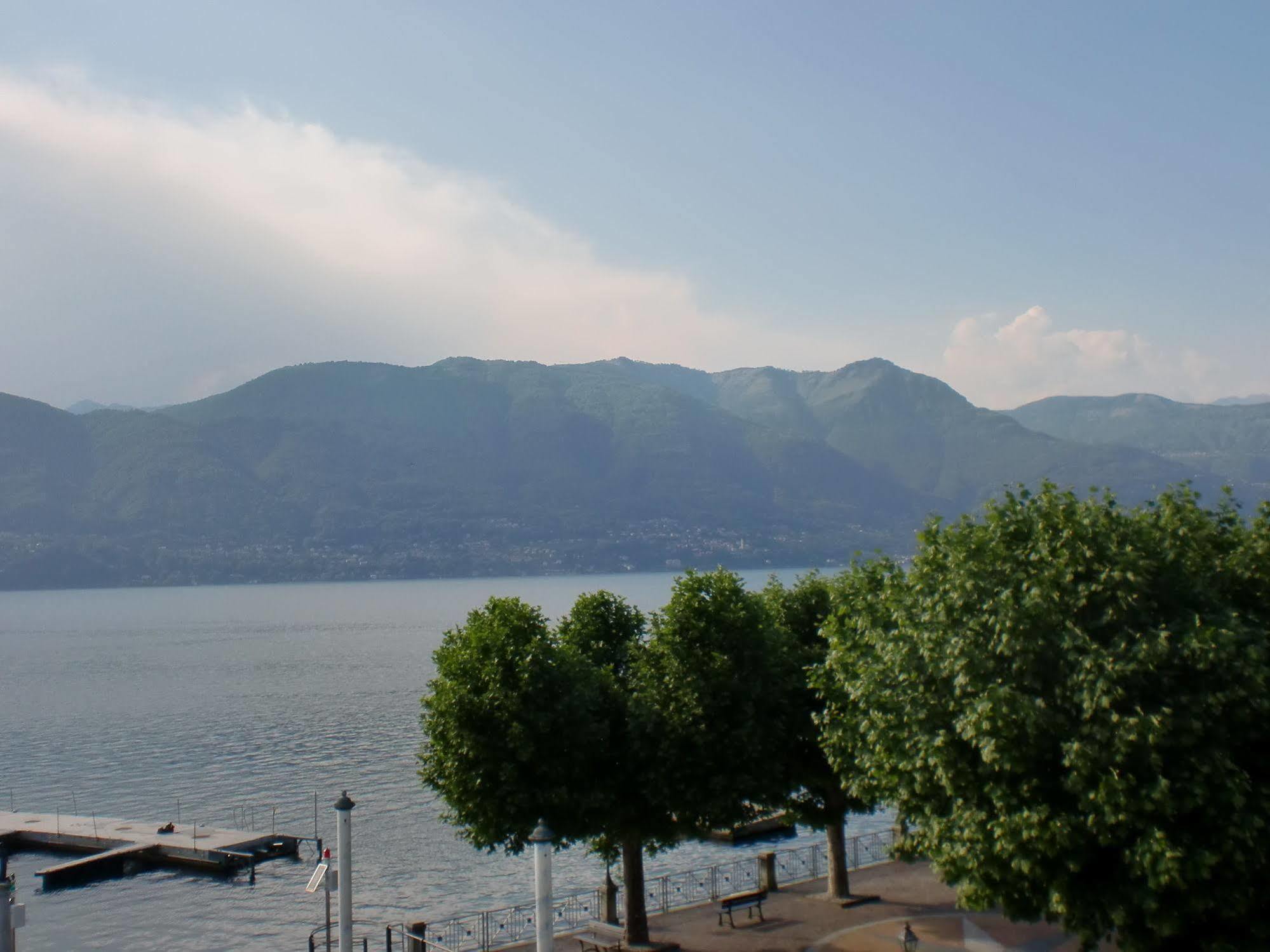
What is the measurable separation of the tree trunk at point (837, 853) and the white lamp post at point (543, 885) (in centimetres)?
1616

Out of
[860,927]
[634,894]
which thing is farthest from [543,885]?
[860,927]

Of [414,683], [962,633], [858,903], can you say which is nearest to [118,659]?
[414,683]

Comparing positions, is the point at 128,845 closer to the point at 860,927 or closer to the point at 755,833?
the point at 755,833

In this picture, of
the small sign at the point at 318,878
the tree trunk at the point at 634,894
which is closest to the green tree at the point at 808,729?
the tree trunk at the point at 634,894

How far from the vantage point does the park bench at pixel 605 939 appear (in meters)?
31.8

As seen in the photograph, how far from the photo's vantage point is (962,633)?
22781 millimetres

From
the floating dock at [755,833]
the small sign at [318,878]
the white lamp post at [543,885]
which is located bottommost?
the floating dock at [755,833]

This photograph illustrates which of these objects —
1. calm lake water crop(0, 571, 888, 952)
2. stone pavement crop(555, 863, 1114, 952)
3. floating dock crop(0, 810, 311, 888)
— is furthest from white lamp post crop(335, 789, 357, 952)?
floating dock crop(0, 810, 311, 888)

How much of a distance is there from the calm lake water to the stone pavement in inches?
740

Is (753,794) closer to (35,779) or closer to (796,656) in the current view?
(796,656)

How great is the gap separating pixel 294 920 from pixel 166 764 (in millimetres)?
42343

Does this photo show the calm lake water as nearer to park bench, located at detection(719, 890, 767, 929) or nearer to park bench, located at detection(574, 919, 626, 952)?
park bench, located at detection(719, 890, 767, 929)

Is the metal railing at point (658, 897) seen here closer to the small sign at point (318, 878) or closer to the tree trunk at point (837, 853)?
the tree trunk at point (837, 853)

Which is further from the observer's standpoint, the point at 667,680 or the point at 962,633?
the point at 667,680
